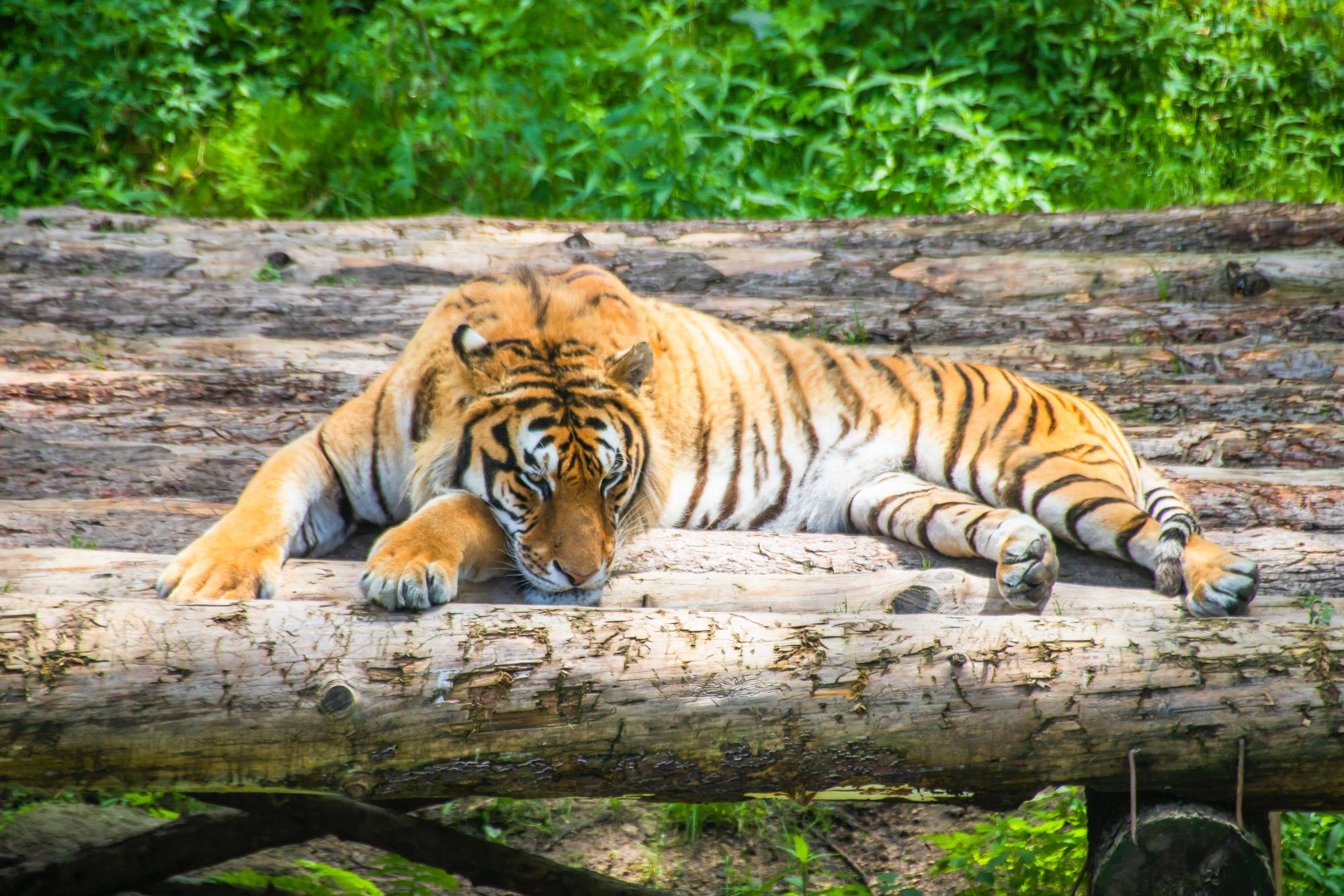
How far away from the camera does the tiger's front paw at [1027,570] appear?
2.58 m

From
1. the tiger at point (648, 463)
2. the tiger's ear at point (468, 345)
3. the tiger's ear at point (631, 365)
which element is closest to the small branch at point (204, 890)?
the tiger at point (648, 463)

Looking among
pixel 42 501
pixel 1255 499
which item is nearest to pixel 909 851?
pixel 1255 499

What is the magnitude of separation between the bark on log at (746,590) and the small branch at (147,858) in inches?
25.9

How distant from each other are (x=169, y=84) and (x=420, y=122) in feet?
4.73

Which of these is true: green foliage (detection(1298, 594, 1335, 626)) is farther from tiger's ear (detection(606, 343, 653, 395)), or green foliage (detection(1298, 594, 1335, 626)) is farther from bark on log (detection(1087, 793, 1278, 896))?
tiger's ear (detection(606, 343, 653, 395))

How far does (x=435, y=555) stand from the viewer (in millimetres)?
2422

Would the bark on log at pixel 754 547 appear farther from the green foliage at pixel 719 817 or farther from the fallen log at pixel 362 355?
the green foliage at pixel 719 817

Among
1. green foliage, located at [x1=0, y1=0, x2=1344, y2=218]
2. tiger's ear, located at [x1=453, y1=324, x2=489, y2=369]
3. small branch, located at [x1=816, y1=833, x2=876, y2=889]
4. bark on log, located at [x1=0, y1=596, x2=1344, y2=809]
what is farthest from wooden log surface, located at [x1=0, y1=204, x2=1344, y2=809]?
small branch, located at [x1=816, y1=833, x2=876, y2=889]

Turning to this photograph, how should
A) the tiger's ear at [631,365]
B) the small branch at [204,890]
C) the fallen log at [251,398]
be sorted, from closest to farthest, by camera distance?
the small branch at [204,890], the tiger's ear at [631,365], the fallen log at [251,398]

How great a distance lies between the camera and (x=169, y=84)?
21.3 feet

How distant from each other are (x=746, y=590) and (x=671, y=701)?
0.51 metres

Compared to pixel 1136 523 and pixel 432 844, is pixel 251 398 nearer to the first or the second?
pixel 432 844

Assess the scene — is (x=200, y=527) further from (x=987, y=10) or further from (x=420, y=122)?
(x=987, y=10)

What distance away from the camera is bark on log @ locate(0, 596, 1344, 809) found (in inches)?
76.2
